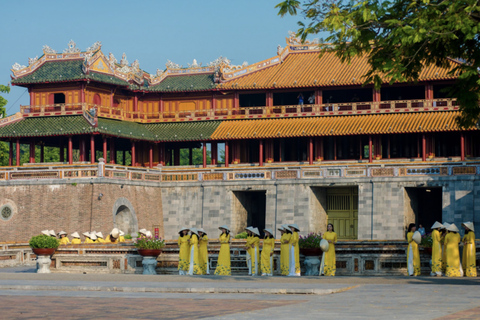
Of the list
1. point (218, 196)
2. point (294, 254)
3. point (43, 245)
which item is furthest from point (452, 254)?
point (218, 196)

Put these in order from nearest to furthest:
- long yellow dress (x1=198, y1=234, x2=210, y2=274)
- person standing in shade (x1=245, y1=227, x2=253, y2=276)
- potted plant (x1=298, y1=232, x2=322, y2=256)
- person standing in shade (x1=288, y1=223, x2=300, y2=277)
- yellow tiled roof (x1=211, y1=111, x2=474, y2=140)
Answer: potted plant (x1=298, y1=232, x2=322, y2=256)
person standing in shade (x1=288, y1=223, x2=300, y2=277)
person standing in shade (x1=245, y1=227, x2=253, y2=276)
long yellow dress (x1=198, y1=234, x2=210, y2=274)
yellow tiled roof (x1=211, y1=111, x2=474, y2=140)

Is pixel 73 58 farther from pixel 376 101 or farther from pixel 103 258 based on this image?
pixel 103 258

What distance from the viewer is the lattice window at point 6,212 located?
4272cm

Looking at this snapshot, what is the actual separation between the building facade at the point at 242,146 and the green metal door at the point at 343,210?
0.19 ft

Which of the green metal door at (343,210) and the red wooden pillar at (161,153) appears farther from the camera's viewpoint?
the red wooden pillar at (161,153)

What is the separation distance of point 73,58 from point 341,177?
55.9ft

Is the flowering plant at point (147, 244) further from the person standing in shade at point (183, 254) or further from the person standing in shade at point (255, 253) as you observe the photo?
the person standing in shade at point (255, 253)

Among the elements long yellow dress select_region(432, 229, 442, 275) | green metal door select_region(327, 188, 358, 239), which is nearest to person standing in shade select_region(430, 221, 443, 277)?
long yellow dress select_region(432, 229, 442, 275)

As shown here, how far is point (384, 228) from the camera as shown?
40.8 metres

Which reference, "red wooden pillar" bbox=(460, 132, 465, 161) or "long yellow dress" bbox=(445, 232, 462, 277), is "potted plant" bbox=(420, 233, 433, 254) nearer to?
"long yellow dress" bbox=(445, 232, 462, 277)

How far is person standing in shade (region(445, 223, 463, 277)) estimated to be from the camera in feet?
76.7

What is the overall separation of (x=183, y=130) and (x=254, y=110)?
424cm

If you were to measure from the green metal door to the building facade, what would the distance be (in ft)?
0.19

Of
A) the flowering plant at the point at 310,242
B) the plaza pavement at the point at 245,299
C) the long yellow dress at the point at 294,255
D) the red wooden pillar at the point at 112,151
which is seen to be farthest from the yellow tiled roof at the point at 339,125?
the plaza pavement at the point at 245,299
